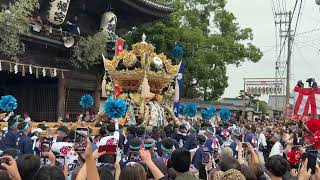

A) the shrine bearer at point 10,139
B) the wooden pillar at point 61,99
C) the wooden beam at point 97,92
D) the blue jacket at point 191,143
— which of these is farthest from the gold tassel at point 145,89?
the shrine bearer at point 10,139

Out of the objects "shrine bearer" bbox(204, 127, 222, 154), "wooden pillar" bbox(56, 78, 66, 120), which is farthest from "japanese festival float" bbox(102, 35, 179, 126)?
"shrine bearer" bbox(204, 127, 222, 154)

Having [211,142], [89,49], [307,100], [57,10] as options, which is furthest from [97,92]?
[211,142]

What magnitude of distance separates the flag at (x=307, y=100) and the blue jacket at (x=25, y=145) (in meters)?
6.04

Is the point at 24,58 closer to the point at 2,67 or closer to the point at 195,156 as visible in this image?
the point at 2,67

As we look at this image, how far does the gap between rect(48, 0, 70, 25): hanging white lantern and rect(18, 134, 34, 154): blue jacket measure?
942 centimetres

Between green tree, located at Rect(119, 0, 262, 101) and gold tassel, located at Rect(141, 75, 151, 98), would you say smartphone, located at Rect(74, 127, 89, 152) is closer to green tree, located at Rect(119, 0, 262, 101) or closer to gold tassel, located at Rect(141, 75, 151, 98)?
gold tassel, located at Rect(141, 75, 151, 98)

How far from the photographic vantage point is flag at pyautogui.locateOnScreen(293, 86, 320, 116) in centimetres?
1020

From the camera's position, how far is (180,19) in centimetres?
3072

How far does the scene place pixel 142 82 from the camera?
53.5 ft

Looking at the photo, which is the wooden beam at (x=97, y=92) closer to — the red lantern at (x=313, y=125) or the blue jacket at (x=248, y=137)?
the blue jacket at (x=248, y=137)

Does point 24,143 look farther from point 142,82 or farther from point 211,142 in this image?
point 142,82

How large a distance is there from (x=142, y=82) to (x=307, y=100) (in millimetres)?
7289

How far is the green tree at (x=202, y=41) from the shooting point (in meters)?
27.7

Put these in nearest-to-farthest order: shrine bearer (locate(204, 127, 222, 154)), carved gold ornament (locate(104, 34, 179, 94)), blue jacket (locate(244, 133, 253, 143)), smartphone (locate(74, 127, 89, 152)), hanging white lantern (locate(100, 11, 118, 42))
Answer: smartphone (locate(74, 127, 89, 152)) → shrine bearer (locate(204, 127, 222, 154)) → blue jacket (locate(244, 133, 253, 143)) → carved gold ornament (locate(104, 34, 179, 94)) → hanging white lantern (locate(100, 11, 118, 42))
